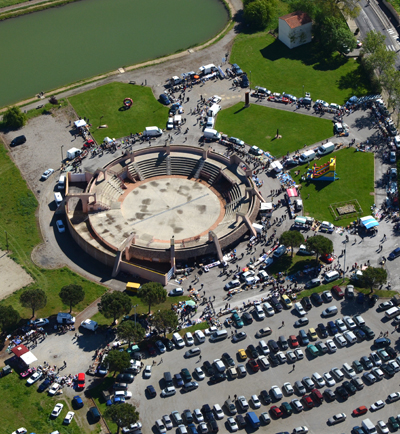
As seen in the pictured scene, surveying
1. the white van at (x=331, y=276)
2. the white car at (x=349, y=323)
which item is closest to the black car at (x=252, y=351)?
the white car at (x=349, y=323)

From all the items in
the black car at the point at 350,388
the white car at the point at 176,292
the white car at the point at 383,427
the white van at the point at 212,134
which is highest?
the white van at the point at 212,134

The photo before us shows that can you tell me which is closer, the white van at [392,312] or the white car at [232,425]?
the white car at [232,425]

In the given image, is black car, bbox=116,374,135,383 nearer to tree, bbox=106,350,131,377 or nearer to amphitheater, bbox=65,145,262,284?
tree, bbox=106,350,131,377

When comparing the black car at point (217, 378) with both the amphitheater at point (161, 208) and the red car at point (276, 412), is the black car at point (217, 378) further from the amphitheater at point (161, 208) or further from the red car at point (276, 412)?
the amphitheater at point (161, 208)

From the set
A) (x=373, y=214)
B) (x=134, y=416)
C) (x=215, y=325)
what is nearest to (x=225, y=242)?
(x=215, y=325)

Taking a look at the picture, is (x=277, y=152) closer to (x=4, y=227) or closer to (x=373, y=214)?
(x=373, y=214)

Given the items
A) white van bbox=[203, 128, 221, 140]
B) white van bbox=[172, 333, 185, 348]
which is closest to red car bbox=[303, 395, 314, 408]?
white van bbox=[172, 333, 185, 348]
